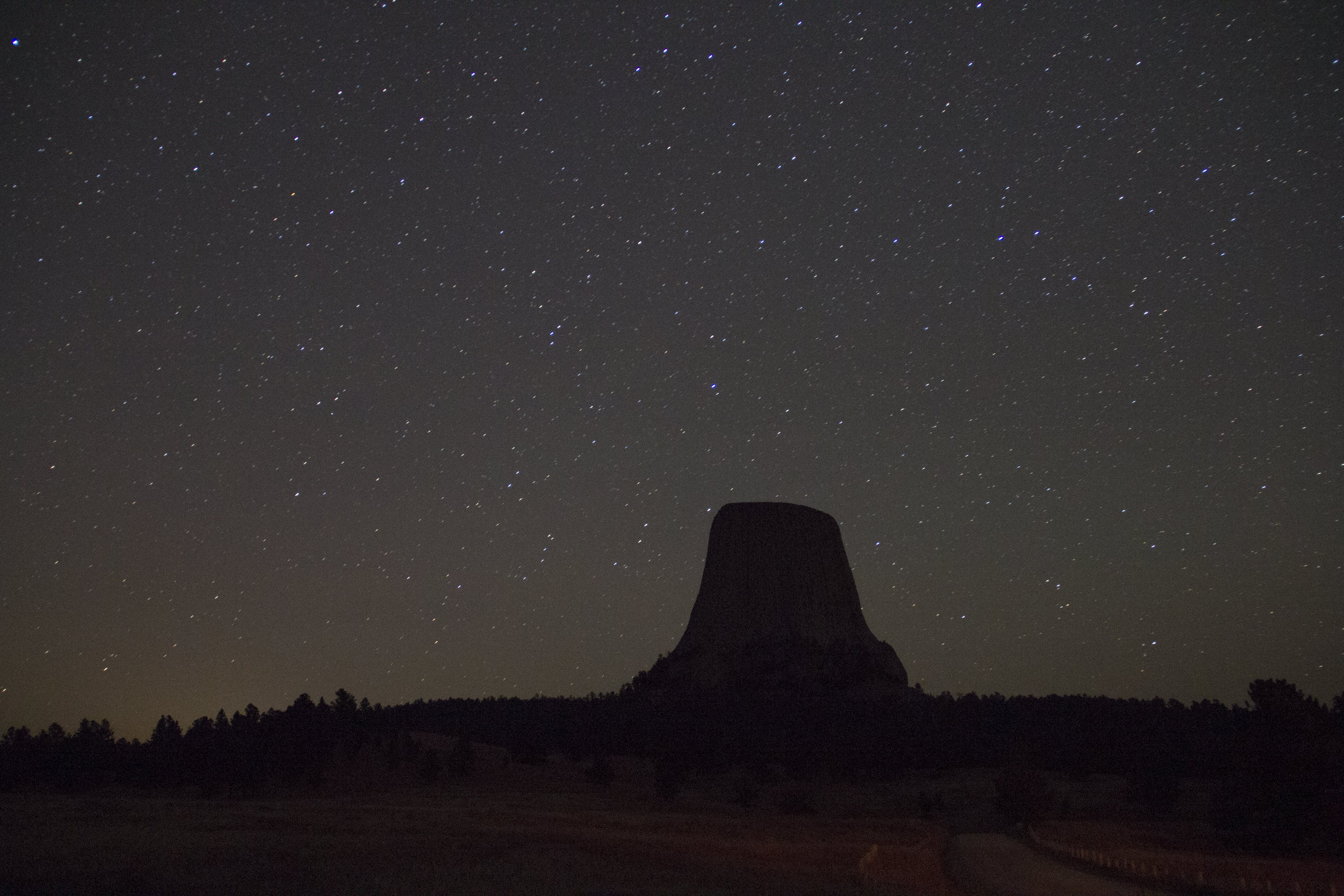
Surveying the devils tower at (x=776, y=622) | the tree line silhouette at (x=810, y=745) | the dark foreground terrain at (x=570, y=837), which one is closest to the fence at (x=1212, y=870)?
the dark foreground terrain at (x=570, y=837)

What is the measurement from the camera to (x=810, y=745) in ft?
117

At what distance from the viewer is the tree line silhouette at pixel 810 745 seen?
2391 cm

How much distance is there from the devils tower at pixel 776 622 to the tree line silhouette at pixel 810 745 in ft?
10.7

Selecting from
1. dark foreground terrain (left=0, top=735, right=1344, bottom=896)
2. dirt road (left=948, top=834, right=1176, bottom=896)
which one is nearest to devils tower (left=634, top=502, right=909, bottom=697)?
dark foreground terrain (left=0, top=735, right=1344, bottom=896)

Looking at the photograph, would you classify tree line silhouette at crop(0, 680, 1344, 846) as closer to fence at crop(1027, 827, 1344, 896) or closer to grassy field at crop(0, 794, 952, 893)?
fence at crop(1027, 827, 1344, 896)

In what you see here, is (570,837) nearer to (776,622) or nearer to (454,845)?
(454,845)

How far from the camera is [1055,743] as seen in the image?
3697cm

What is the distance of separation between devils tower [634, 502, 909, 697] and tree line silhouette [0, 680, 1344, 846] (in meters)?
3.25

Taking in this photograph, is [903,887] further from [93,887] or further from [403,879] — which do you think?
[93,887]

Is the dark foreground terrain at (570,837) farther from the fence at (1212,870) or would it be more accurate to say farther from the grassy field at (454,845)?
the fence at (1212,870)

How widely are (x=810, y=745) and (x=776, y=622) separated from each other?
15.5m

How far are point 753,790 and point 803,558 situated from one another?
2442 cm

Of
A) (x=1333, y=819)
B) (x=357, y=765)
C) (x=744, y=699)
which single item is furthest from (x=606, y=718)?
(x=1333, y=819)

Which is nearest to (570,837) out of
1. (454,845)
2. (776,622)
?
(454,845)
